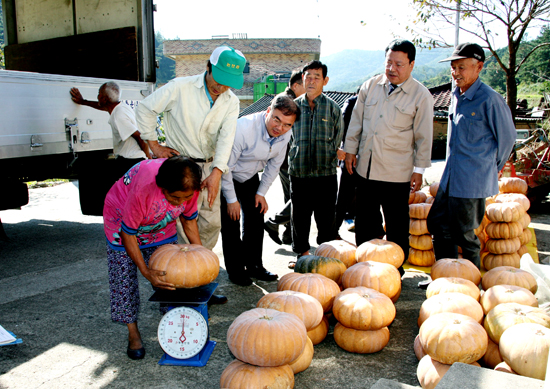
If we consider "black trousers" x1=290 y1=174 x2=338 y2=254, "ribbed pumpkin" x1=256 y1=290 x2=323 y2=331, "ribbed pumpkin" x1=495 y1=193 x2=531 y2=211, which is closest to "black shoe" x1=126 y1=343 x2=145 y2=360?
"ribbed pumpkin" x1=256 y1=290 x2=323 y2=331

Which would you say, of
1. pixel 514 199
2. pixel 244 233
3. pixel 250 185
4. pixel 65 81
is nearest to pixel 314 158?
pixel 250 185

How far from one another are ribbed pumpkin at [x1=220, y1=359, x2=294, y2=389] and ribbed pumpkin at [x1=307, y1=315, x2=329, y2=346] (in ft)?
1.91

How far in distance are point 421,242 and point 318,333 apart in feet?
7.72

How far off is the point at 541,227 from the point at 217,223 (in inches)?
217

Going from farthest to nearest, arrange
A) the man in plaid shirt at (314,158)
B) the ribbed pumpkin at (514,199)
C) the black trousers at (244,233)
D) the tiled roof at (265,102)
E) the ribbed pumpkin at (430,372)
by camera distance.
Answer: the tiled roof at (265,102) < the ribbed pumpkin at (514,199) < the man in plaid shirt at (314,158) < the black trousers at (244,233) < the ribbed pumpkin at (430,372)

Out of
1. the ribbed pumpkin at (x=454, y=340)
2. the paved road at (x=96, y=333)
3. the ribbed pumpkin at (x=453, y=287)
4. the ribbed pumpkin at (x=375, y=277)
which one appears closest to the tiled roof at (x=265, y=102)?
the paved road at (x=96, y=333)

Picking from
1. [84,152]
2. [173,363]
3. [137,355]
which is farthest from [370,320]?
[84,152]

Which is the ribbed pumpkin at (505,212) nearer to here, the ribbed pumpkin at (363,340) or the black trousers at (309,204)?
the black trousers at (309,204)

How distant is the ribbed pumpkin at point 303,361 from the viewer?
2.68m

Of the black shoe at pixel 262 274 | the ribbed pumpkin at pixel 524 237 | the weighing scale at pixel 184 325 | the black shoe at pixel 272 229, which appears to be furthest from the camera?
the black shoe at pixel 272 229

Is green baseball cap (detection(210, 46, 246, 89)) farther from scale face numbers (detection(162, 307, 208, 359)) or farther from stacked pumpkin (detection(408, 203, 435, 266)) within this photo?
stacked pumpkin (detection(408, 203, 435, 266))

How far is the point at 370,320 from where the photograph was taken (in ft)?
9.47

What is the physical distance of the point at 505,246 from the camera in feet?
15.9

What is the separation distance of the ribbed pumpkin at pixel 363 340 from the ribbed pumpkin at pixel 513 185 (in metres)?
4.18
